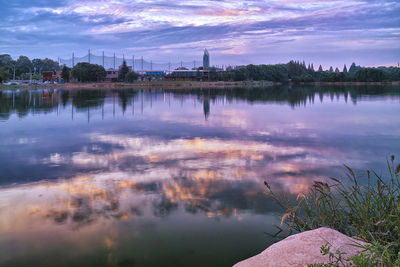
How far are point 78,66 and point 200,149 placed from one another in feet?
397

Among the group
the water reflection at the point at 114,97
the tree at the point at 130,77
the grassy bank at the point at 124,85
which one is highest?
the tree at the point at 130,77

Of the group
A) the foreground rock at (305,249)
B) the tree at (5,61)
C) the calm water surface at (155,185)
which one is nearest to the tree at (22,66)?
the tree at (5,61)

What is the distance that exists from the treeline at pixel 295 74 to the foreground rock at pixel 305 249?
145 metres


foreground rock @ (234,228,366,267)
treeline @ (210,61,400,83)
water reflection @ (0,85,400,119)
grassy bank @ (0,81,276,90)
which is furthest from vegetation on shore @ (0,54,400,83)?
foreground rock @ (234,228,366,267)

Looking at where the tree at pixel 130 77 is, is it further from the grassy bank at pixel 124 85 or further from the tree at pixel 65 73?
the tree at pixel 65 73

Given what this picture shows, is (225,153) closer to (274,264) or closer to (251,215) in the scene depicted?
(251,215)

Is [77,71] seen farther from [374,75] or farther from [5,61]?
[374,75]

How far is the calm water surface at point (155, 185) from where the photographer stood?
7176 millimetres

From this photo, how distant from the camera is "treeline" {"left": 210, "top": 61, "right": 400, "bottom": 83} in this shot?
136125 millimetres

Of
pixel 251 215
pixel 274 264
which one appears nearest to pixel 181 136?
pixel 251 215

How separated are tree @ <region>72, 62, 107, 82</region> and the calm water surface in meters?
105

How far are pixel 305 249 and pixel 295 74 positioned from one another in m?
189

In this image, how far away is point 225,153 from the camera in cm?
1507

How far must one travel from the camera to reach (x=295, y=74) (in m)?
185
